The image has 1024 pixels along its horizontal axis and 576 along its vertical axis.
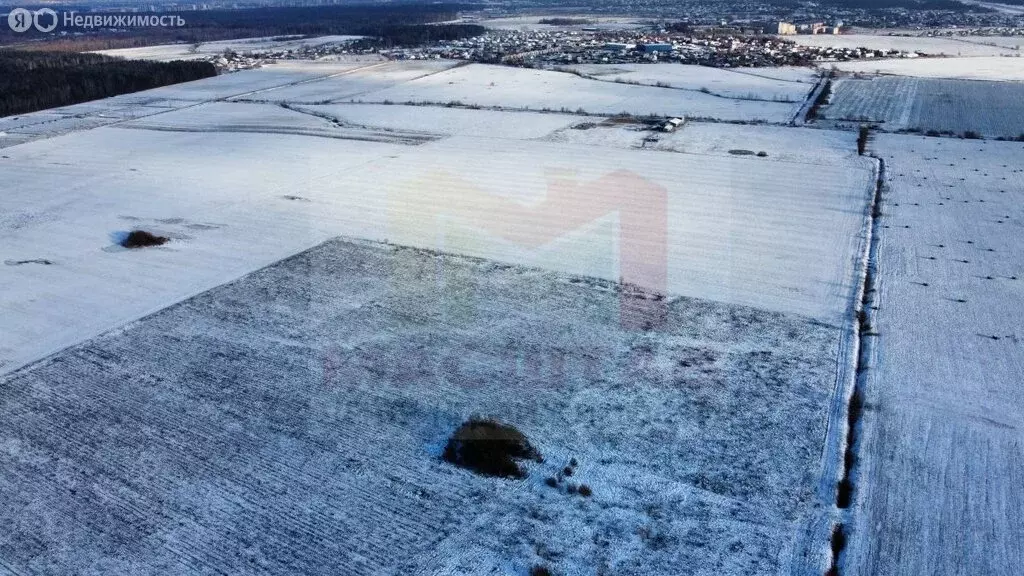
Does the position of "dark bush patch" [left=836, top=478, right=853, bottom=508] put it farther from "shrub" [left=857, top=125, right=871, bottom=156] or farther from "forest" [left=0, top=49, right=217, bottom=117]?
"forest" [left=0, top=49, right=217, bottom=117]

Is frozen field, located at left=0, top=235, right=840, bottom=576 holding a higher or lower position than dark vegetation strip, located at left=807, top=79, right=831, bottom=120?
lower

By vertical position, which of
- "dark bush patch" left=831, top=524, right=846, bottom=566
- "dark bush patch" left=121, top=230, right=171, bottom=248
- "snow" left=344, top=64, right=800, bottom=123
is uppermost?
"snow" left=344, top=64, right=800, bottom=123

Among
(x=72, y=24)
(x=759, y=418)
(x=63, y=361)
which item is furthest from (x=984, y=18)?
(x=72, y=24)

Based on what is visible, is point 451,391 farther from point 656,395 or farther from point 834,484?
point 834,484

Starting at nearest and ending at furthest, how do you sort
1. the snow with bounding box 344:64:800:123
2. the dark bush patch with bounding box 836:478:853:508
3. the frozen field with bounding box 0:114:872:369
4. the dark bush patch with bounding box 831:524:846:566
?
the dark bush patch with bounding box 831:524:846:566, the dark bush patch with bounding box 836:478:853:508, the frozen field with bounding box 0:114:872:369, the snow with bounding box 344:64:800:123
